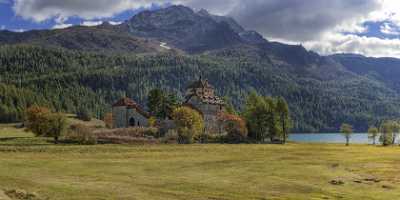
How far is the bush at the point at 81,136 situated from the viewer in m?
94.6

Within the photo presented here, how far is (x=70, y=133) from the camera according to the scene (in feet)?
328

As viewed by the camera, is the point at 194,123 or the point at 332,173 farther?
the point at 194,123

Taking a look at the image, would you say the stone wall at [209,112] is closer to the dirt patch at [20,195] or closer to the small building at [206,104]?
the small building at [206,104]

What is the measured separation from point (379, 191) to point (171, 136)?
72756 millimetres

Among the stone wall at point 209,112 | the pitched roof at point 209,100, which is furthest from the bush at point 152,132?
the pitched roof at point 209,100

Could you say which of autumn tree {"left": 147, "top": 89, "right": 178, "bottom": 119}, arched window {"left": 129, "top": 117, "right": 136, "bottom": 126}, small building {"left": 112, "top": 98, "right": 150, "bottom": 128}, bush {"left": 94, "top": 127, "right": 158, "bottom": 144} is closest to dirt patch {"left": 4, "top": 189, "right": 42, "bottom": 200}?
bush {"left": 94, "top": 127, "right": 158, "bottom": 144}

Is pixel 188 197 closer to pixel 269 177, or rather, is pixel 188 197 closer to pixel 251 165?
pixel 269 177

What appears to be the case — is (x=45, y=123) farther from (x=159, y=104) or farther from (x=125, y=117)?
(x=125, y=117)

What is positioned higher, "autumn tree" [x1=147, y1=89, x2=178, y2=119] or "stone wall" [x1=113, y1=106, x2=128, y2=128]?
"autumn tree" [x1=147, y1=89, x2=178, y2=119]

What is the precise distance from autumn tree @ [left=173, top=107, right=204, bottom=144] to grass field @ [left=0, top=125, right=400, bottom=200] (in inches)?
1345

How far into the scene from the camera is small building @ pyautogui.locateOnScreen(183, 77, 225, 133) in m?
151

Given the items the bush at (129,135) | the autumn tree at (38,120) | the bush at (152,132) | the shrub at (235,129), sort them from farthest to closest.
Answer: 1. the shrub at (235,129)
2. the bush at (152,132)
3. the bush at (129,135)
4. the autumn tree at (38,120)

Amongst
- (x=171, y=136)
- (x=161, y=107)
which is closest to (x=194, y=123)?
(x=171, y=136)

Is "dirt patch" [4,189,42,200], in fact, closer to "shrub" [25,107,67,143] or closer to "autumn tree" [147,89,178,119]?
"shrub" [25,107,67,143]
